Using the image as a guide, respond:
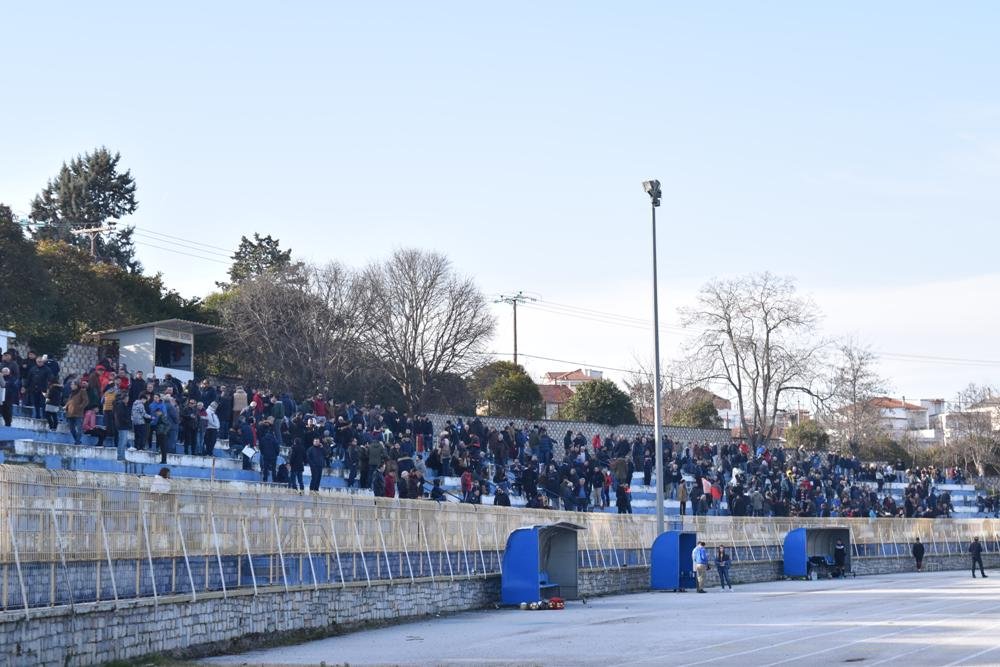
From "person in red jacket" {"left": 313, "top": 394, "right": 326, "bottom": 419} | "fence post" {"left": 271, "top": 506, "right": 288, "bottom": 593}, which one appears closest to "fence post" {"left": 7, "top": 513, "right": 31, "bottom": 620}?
"fence post" {"left": 271, "top": 506, "right": 288, "bottom": 593}

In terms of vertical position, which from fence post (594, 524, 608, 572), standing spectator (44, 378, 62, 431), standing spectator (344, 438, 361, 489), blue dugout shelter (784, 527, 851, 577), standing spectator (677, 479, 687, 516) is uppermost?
standing spectator (44, 378, 62, 431)

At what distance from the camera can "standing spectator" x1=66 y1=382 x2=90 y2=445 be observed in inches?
1078

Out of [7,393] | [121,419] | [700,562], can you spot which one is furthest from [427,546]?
[700,562]

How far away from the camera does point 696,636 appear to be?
21.3 metres

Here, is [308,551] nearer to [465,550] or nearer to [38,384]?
[465,550]

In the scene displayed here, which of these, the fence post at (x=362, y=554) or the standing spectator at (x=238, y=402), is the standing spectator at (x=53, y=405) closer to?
the standing spectator at (x=238, y=402)

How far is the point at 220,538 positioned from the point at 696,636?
7681mm

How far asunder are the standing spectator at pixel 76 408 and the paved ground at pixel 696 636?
8.18 meters

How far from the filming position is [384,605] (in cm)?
2480

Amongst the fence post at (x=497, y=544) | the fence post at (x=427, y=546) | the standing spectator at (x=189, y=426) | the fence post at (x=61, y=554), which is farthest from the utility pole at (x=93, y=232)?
the fence post at (x=61, y=554)

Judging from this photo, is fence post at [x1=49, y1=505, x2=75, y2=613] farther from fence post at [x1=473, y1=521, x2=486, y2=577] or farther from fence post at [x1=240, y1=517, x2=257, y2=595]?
fence post at [x1=473, y1=521, x2=486, y2=577]

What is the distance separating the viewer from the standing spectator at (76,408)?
2739 cm

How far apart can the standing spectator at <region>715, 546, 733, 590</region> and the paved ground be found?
16.4 feet

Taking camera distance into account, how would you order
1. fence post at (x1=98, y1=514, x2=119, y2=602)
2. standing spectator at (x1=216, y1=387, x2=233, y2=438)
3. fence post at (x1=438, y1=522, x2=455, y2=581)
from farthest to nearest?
1. standing spectator at (x1=216, y1=387, x2=233, y2=438)
2. fence post at (x1=438, y1=522, x2=455, y2=581)
3. fence post at (x1=98, y1=514, x2=119, y2=602)
